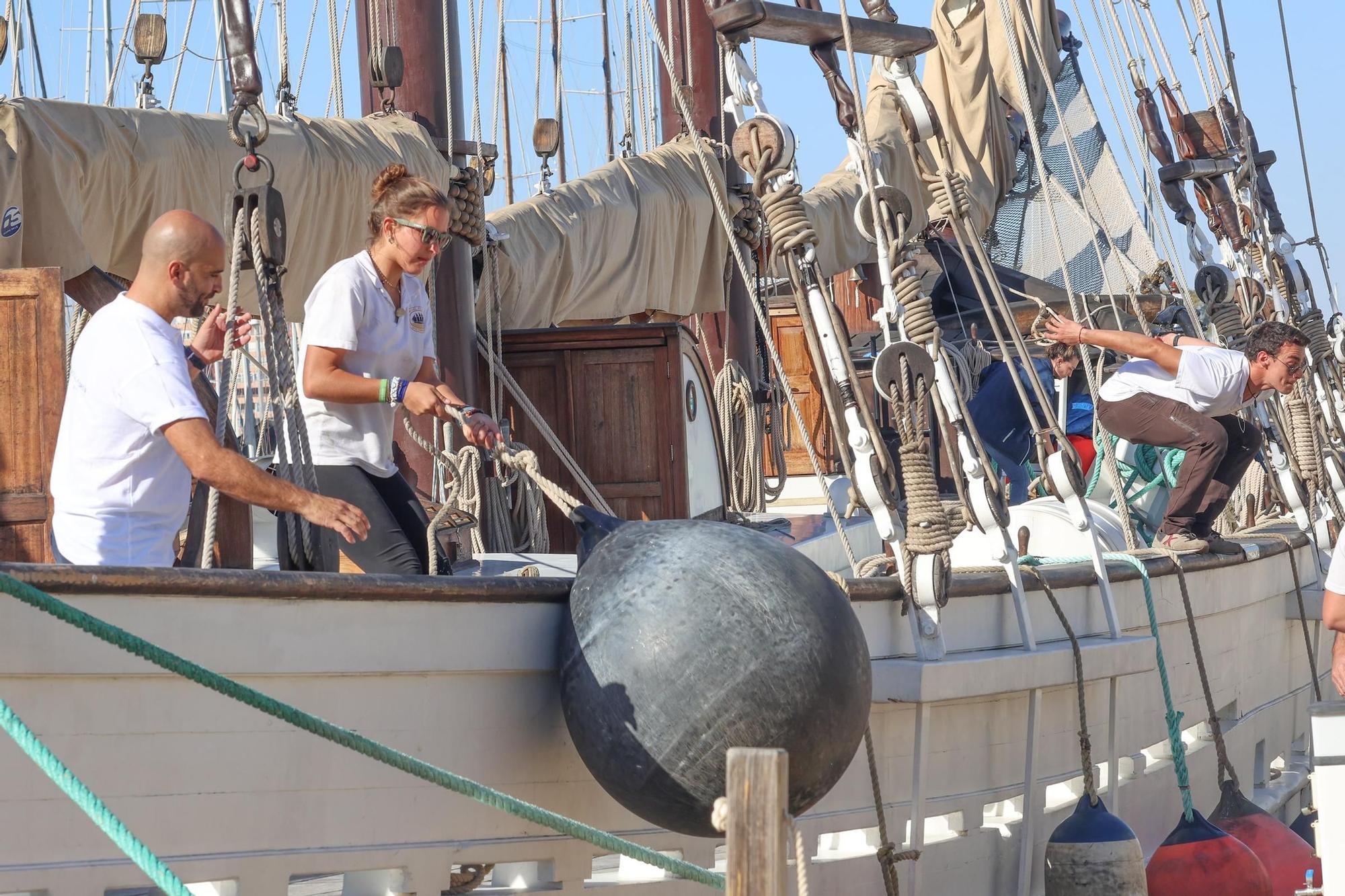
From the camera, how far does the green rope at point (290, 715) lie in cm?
229

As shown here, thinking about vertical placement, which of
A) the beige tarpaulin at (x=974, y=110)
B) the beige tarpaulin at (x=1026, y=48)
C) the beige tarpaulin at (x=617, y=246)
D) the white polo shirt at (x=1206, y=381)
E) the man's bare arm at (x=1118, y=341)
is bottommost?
the white polo shirt at (x=1206, y=381)

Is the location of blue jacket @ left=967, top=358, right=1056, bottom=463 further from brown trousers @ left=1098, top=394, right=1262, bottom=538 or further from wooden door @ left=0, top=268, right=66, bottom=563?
wooden door @ left=0, top=268, right=66, bottom=563

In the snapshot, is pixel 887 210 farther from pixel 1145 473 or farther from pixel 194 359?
pixel 1145 473

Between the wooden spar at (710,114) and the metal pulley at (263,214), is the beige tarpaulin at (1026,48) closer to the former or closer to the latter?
the wooden spar at (710,114)

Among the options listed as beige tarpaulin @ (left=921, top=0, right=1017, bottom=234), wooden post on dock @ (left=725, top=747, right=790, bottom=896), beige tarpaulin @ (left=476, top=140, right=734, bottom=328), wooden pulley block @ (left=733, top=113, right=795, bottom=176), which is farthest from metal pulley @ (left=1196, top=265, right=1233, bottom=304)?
wooden post on dock @ (left=725, top=747, right=790, bottom=896)

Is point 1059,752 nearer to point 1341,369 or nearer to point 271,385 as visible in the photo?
point 271,385

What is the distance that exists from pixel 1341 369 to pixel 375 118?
6.77 m

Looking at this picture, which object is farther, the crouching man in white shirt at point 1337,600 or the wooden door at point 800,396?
the wooden door at point 800,396

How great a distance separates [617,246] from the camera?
7.89 meters

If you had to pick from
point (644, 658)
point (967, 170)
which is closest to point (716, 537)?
point (644, 658)

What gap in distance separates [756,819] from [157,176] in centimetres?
406

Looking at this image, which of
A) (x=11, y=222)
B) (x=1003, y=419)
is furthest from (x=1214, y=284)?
(x=11, y=222)

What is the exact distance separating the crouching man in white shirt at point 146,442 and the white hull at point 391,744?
0.84ft

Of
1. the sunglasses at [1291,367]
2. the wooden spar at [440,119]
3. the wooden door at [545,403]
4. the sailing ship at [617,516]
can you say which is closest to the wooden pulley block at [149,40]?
the sailing ship at [617,516]
